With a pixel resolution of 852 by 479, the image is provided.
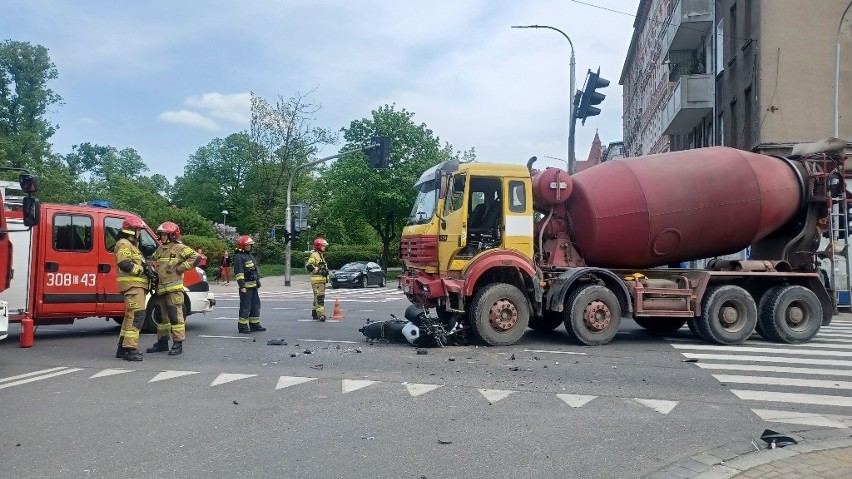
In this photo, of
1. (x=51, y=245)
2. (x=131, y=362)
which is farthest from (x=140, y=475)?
(x=51, y=245)

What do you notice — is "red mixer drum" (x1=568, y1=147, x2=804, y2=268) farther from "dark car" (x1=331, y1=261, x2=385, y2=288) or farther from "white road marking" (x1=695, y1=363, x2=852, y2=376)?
"dark car" (x1=331, y1=261, x2=385, y2=288)

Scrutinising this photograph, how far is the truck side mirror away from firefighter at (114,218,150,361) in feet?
3.60

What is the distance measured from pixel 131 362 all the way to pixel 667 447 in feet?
22.1

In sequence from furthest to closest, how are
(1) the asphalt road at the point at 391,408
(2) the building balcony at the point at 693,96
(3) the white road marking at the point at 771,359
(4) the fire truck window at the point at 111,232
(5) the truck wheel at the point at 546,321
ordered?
(2) the building balcony at the point at 693,96 < (5) the truck wheel at the point at 546,321 < (4) the fire truck window at the point at 111,232 < (3) the white road marking at the point at 771,359 < (1) the asphalt road at the point at 391,408

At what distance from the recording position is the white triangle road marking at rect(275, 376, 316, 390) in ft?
23.8

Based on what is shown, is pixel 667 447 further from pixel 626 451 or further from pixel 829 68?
pixel 829 68

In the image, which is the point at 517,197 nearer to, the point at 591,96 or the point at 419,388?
the point at 419,388

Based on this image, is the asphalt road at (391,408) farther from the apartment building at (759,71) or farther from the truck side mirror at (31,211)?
the apartment building at (759,71)

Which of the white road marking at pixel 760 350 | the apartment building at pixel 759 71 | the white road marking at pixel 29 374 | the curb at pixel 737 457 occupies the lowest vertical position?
the curb at pixel 737 457

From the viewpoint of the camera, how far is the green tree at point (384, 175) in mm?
43594

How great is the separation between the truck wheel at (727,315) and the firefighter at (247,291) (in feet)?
24.9

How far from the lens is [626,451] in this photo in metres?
5.07

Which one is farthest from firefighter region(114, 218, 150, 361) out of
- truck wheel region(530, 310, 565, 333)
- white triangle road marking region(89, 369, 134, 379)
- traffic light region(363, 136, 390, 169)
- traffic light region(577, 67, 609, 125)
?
traffic light region(363, 136, 390, 169)

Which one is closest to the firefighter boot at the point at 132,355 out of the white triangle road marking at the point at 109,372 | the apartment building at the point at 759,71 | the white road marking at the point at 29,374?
the white triangle road marking at the point at 109,372
